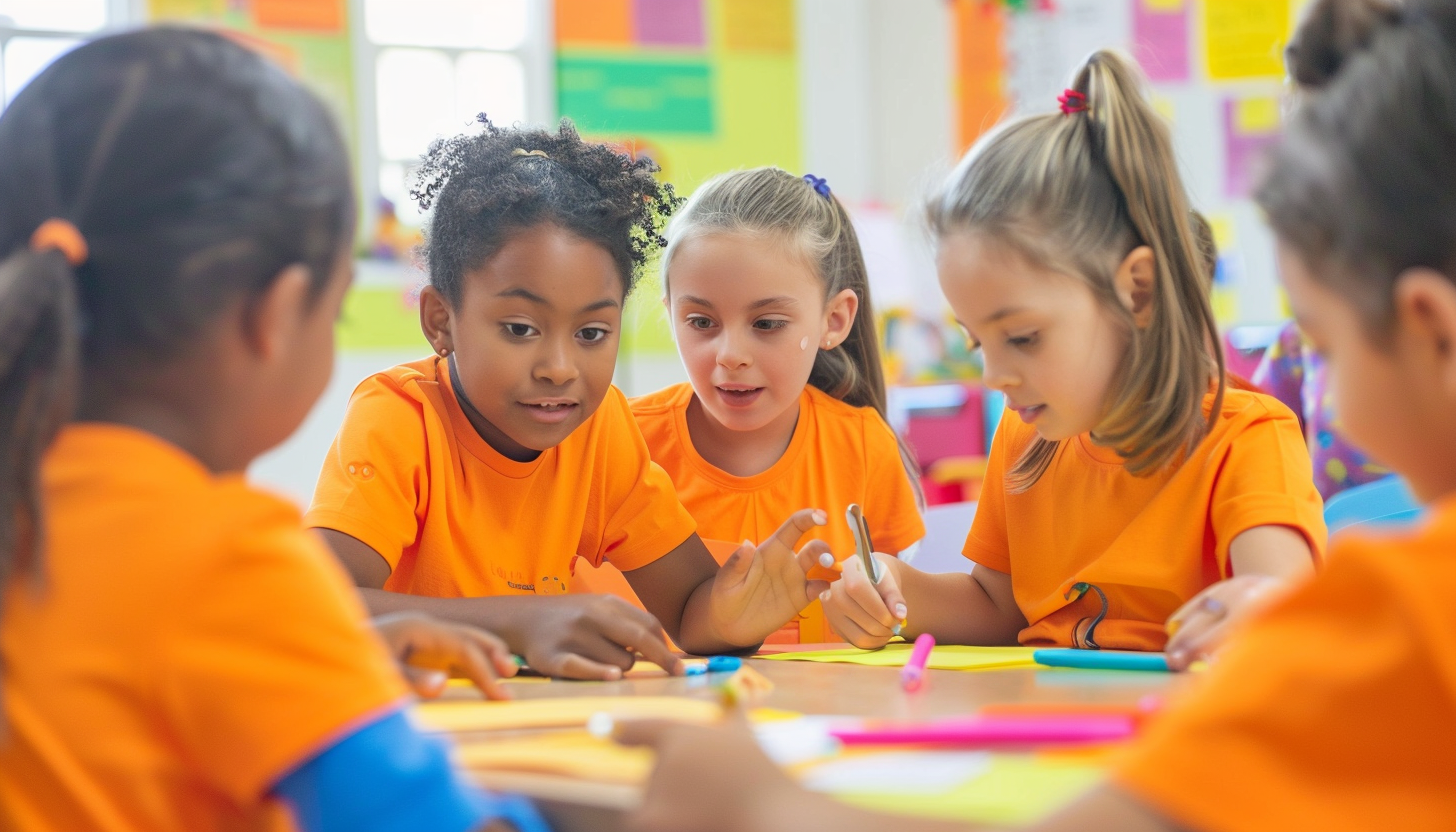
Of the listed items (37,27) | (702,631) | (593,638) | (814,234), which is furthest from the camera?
(37,27)

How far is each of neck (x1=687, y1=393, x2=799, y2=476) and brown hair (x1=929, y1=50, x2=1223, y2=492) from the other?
1.78 feet

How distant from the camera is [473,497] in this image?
4.40ft

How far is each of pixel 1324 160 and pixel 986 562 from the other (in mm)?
853

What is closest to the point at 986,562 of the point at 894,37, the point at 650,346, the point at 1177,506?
the point at 1177,506

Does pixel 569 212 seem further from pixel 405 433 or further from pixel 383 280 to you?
pixel 383 280

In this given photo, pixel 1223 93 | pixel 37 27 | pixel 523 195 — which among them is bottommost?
pixel 523 195

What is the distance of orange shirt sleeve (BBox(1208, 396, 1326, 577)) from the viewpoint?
3.59 feet

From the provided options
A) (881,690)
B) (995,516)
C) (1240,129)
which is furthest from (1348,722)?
(1240,129)

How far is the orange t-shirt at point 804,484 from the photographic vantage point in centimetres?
163

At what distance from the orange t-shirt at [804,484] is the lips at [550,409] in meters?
0.33

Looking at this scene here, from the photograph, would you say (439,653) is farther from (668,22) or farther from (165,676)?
(668,22)

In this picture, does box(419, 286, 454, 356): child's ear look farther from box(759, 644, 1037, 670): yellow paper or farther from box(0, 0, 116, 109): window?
box(0, 0, 116, 109): window

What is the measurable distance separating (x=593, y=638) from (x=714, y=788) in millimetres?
496

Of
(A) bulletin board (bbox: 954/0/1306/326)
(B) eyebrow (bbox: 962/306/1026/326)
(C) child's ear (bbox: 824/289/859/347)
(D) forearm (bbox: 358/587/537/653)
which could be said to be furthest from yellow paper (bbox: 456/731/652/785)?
(A) bulletin board (bbox: 954/0/1306/326)
